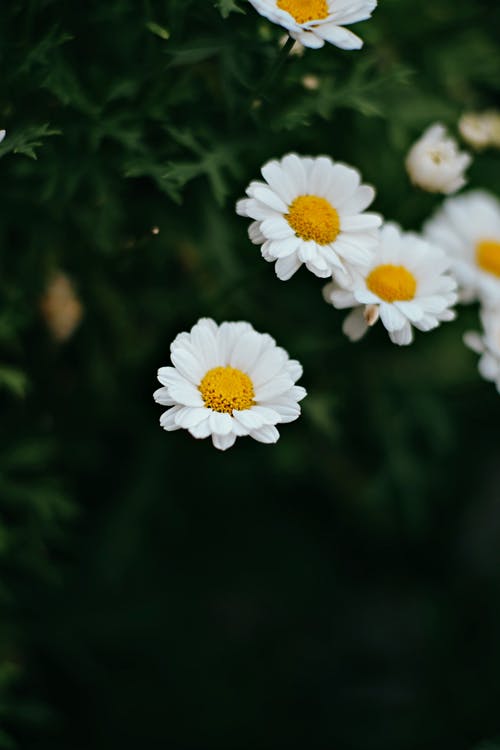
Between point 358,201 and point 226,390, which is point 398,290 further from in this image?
point 226,390

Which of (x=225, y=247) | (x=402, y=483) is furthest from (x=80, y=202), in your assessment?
(x=402, y=483)

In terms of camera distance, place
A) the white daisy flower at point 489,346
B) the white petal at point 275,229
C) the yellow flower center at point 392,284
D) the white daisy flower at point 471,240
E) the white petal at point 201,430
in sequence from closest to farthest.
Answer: the white petal at point 201,430
the white petal at point 275,229
the yellow flower center at point 392,284
the white daisy flower at point 489,346
the white daisy flower at point 471,240

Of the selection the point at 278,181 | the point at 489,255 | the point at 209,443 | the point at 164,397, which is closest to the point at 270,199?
the point at 278,181

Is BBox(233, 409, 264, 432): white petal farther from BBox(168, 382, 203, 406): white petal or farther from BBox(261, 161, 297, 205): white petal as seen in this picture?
BBox(261, 161, 297, 205): white petal

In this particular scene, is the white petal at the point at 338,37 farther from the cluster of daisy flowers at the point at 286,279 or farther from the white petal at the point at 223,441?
the white petal at the point at 223,441

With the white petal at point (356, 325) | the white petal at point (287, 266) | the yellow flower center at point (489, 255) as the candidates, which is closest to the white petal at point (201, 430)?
the white petal at point (287, 266)

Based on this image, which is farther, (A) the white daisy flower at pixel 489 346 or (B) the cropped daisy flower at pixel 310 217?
(A) the white daisy flower at pixel 489 346

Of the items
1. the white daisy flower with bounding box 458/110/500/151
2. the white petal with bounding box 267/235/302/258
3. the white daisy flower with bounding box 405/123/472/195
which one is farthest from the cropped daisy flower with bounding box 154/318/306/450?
the white daisy flower with bounding box 458/110/500/151
